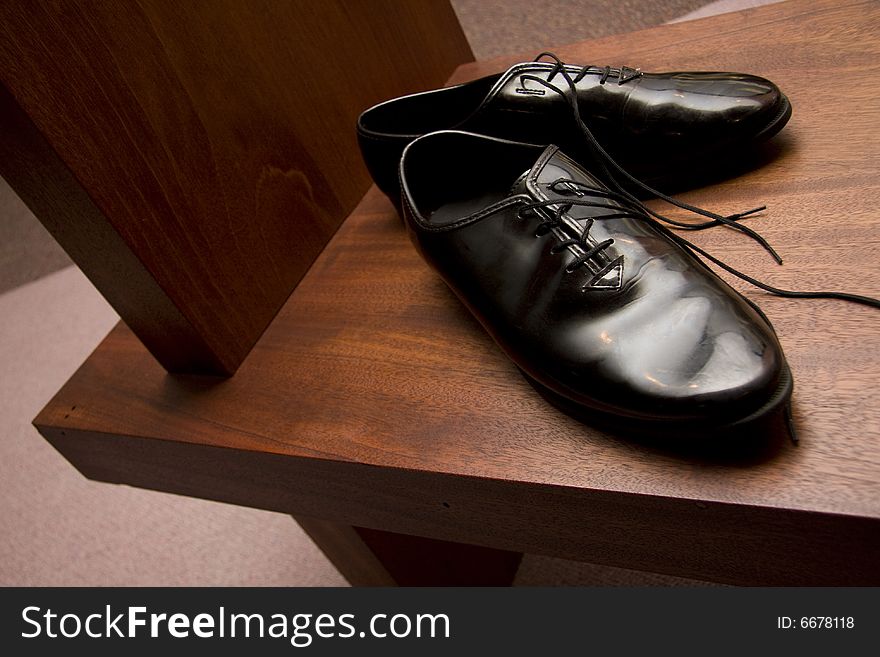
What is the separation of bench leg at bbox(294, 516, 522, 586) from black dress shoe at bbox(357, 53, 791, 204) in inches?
14.4

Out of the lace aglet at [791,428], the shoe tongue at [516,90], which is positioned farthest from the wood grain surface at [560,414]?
the shoe tongue at [516,90]

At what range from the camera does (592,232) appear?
0.54m

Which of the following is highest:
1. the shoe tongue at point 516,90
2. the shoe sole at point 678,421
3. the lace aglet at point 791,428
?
the shoe tongue at point 516,90

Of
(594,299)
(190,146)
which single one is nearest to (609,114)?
(594,299)

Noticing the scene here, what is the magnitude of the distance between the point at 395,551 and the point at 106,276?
1.40 feet

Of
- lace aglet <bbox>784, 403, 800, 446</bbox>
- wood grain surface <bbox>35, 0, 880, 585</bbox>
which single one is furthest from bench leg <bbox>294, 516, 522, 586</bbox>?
lace aglet <bbox>784, 403, 800, 446</bbox>

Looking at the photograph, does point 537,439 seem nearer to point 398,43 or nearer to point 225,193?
point 225,193

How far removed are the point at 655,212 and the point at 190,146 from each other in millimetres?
397

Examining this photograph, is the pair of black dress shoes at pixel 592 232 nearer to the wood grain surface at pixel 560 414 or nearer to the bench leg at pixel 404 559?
the wood grain surface at pixel 560 414

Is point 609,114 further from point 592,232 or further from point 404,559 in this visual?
point 404,559

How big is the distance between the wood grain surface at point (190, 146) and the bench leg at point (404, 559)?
9.6 inches

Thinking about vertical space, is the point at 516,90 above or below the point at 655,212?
above

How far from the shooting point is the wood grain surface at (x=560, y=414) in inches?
17.2

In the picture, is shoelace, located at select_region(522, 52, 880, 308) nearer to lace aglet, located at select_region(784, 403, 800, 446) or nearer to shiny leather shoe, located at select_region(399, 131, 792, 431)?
shiny leather shoe, located at select_region(399, 131, 792, 431)
